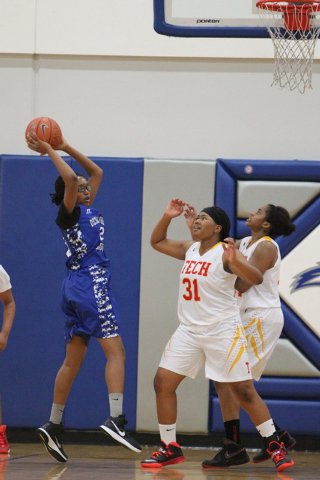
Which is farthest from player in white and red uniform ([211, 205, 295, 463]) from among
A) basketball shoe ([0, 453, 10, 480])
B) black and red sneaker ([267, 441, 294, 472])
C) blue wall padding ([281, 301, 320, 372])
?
basketball shoe ([0, 453, 10, 480])

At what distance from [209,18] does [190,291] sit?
2.06m

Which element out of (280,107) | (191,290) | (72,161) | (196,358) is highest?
(280,107)

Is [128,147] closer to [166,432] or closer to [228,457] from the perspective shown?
[166,432]

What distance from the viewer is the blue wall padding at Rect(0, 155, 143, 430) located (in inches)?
217

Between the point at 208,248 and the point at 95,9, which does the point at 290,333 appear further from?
the point at 95,9

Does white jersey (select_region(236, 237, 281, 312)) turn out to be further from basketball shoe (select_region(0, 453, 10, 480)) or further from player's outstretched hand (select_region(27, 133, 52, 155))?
basketball shoe (select_region(0, 453, 10, 480))

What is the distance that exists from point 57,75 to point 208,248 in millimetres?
2690

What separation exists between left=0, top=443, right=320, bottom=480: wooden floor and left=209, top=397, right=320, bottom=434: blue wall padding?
8.5 inches

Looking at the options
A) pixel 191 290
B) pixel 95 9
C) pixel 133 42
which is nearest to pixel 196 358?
pixel 191 290

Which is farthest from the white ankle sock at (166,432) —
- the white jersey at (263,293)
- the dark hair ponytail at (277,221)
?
the dark hair ponytail at (277,221)

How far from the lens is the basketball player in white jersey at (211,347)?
13.1 feet

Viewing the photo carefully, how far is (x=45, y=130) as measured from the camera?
14.0 ft

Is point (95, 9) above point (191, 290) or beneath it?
above

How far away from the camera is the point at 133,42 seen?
5.84 meters
